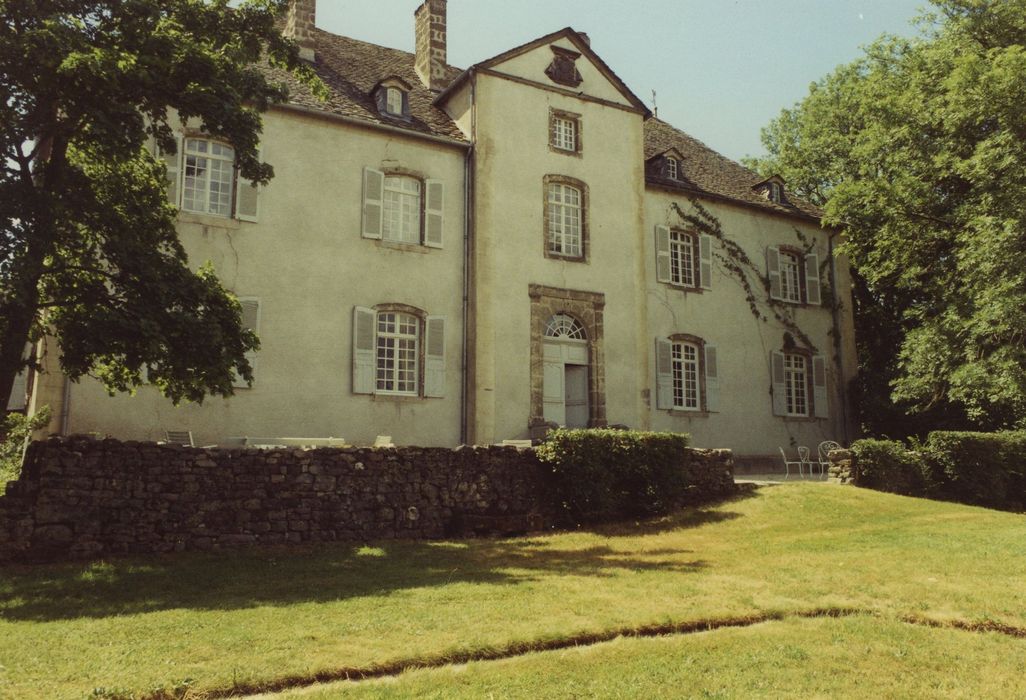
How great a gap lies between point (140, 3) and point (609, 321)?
12.0 meters

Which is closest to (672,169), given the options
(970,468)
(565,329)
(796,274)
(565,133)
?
(565,133)

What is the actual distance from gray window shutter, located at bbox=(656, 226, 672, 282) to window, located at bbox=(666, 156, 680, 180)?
5.90ft

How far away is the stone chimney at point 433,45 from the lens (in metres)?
20.4

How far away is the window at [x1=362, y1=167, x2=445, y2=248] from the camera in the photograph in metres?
16.7

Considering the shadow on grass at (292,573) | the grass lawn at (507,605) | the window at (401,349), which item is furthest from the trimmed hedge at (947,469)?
the window at (401,349)

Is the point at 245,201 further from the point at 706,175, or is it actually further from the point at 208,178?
the point at 706,175

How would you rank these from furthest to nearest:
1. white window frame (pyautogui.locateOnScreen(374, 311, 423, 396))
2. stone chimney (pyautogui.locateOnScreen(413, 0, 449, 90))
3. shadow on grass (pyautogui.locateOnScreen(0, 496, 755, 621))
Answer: stone chimney (pyautogui.locateOnScreen(413, 0, 449, 90)) → white window frame (pyautogui.locateOnScreen(374, 311, 423, 396)) → shadow on grass (pyautogui.locateOnScreen(0, 496, 755, 621))

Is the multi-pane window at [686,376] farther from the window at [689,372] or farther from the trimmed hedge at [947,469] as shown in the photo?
the trimmed hedge at [947,469]

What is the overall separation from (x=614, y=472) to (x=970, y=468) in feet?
25.2

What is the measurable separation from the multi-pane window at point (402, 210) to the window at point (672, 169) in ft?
24.6

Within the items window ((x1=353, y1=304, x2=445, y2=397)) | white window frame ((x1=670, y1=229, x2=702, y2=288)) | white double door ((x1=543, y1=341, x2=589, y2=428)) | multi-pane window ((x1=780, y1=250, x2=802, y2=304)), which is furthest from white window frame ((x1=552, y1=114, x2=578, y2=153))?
multi-pane window ((x1=780, y1=250, x2=802, y2=304))

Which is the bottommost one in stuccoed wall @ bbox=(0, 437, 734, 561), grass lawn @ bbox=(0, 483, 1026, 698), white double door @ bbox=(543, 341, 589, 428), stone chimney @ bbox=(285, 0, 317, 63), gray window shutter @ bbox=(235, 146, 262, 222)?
grass lawn @ bbox=(0, 483, 1026, 698)

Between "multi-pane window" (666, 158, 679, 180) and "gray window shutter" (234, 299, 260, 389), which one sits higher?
"multi-pane window" (666, 158, 679, 180)

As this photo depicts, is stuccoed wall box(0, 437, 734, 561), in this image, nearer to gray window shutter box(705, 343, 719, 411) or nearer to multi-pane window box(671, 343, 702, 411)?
multi-pane window box(671, 343, 702, 411)
